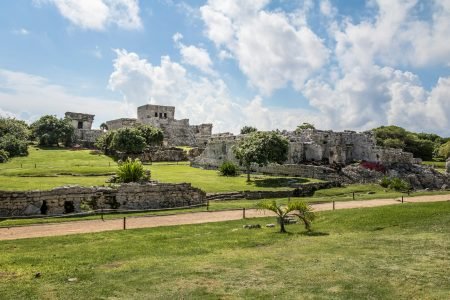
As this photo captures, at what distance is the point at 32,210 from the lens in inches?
766

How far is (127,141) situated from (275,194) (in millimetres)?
26531

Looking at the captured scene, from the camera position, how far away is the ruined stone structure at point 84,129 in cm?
7403

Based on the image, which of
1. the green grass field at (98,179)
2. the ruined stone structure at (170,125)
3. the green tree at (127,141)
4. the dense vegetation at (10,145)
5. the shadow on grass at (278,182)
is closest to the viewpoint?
the green grass field at (98,179)

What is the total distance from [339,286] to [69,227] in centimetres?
1193

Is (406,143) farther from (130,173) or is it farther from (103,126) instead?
(130,173)

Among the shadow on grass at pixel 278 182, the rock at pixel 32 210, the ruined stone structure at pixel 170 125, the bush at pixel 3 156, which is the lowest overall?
the rock at pixel 32 210

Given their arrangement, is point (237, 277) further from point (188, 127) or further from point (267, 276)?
point (188, 127)

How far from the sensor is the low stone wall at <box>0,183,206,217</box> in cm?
1930

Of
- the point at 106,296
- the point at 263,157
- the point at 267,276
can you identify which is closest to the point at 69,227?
the point at 106,296

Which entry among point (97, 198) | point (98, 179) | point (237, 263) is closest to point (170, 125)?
point (98, 179)

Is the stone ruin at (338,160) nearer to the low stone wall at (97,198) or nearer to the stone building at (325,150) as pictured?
the stone building at (325,150)

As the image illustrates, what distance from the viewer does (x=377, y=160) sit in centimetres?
4544

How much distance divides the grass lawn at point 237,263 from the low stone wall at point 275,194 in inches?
424

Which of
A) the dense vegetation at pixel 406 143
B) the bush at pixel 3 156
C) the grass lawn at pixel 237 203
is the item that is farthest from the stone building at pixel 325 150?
the dense vegetation at pixel 406 143
